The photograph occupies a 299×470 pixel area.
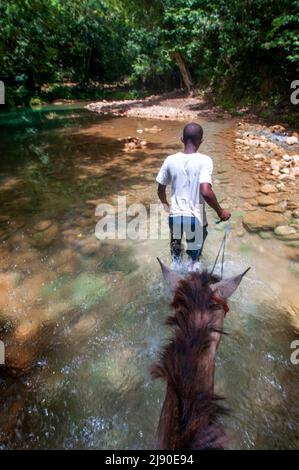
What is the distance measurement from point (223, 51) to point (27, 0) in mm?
8643

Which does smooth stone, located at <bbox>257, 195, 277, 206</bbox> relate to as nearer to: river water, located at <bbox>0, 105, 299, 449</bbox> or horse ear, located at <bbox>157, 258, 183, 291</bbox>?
river water, located at <bbox>0, 105, 299, 449</bbox>

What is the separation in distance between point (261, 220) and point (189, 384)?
13.3ft

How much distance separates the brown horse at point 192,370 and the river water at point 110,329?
0.74 ft

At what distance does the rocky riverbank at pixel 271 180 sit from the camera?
15.9ft

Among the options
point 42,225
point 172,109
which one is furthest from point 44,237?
point 172,109

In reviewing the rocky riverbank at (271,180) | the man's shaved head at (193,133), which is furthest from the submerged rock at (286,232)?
the man's shaved head at (193,133)

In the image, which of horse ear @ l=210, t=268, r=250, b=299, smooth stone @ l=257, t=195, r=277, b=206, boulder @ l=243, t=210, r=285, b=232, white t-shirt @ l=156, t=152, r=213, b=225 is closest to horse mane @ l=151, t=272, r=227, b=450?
horse ear @ l=210, t=268, r=250, b=299

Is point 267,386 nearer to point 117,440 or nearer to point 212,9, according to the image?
point 117,440

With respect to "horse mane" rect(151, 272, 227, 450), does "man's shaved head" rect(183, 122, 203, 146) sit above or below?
above

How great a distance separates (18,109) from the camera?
71.6 ft

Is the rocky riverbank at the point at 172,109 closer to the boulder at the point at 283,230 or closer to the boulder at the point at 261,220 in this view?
the boulder at the point at 261,220

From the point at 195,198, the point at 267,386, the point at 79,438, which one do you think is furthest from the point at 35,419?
the point at 195,198

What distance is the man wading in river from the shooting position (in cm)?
280

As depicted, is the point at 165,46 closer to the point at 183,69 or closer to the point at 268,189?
the point at 183,69
